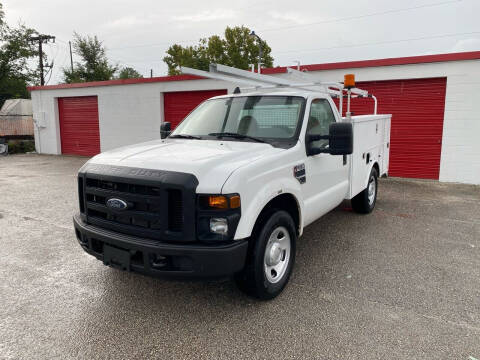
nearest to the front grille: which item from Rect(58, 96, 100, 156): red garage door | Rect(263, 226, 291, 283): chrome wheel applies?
Rect(263, 226, 291, 283): chrome wheel

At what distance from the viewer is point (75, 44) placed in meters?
36.7

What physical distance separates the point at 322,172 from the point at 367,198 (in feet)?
8.13

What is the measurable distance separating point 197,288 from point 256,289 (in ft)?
2.54

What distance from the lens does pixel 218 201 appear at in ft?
9.24

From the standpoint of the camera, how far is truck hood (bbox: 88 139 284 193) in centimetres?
288

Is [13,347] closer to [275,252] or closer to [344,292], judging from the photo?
[275,252]

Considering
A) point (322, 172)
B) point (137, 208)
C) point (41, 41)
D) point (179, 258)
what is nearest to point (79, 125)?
point (322, 172)

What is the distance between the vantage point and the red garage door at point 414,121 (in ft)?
32.7

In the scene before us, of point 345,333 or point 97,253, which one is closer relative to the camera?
point 345,333

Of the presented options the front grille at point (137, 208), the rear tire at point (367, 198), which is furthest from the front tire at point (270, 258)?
the rear tire at point (367, 198)

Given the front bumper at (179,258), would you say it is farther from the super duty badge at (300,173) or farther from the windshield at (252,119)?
the windshield at (252,119)

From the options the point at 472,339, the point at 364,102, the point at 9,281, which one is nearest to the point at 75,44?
the point at 364,102

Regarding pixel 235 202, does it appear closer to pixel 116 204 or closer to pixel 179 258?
pixel 179 258

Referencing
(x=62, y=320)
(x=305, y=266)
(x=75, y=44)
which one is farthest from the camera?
(x=75, y=44)
